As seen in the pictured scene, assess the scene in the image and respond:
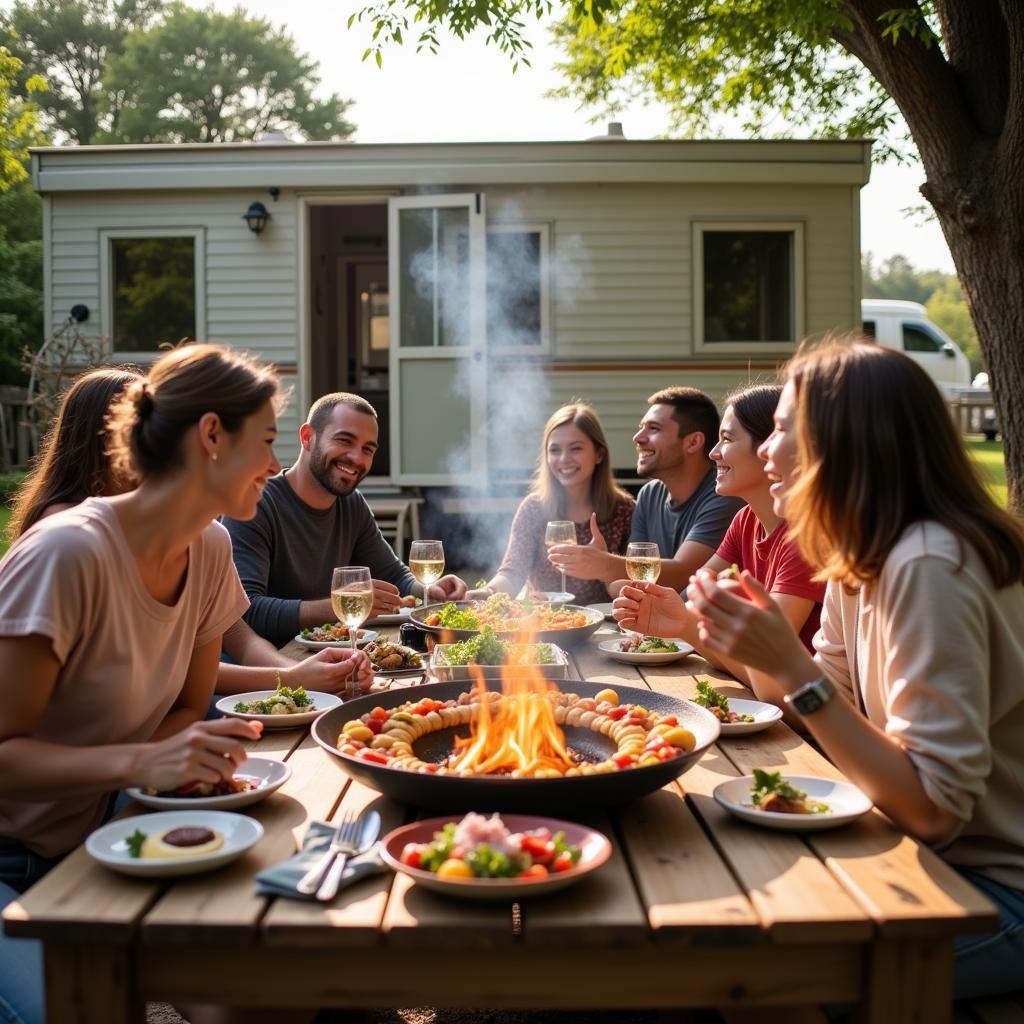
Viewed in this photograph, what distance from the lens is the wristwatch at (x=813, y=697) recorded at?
5.94 feet

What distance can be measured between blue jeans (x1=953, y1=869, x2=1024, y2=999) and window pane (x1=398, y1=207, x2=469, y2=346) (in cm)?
892

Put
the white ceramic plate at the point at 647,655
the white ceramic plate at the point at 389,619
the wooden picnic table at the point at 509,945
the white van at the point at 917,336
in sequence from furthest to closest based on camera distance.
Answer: the white van at the point at 917,336 → the white ceramic plate at the point at 389,619 → the white ceramic plate at the point at 647,655 → the wooden picnic table at the point at 509,945

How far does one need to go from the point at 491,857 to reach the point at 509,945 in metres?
0.12

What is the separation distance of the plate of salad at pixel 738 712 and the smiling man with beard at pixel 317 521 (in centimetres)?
160

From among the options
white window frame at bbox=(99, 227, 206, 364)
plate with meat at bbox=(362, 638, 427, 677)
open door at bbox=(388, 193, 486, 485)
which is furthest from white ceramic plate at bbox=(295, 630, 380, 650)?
white window frame at bbox=(99, 227, 206, 364)

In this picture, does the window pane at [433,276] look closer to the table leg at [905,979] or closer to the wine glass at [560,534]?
the wine glass at [560,534]

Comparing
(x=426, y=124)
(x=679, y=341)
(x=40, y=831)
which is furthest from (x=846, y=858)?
(x=426, y=124)

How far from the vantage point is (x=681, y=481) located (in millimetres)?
5051

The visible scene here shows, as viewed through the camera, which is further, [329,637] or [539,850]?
[329,637]

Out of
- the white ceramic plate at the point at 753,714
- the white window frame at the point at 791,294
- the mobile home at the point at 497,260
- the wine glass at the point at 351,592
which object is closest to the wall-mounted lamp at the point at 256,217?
the mobile home at the point at 497,260

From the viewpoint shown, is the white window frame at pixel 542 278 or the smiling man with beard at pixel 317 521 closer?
the smiling man with beard at pixel 317 521

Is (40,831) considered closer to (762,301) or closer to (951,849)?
(951,849)

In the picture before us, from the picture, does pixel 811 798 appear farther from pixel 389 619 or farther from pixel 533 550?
pixel 533 550

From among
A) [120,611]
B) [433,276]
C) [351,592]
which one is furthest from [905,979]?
[433,276]
